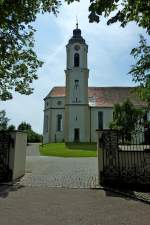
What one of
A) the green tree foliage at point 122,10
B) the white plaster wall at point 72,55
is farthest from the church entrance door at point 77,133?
the green tree foliage at point 122,10

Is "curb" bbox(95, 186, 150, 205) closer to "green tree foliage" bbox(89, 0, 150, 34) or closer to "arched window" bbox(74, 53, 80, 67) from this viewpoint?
"green tree foliage" bbox(89, 0, 150, 34)

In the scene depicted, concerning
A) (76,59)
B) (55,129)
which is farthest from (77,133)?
(76,59)

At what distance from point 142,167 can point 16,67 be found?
10.7m

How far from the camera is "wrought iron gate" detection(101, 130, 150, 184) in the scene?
1238cm

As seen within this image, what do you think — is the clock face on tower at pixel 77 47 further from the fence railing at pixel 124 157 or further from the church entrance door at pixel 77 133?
the fence railing at pixel 124 157

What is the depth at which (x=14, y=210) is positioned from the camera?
8055 mm

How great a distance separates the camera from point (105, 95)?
220 ft

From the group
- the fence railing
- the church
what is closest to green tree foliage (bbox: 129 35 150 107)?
the fence railing

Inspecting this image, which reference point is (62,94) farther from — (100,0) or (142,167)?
(100,0)

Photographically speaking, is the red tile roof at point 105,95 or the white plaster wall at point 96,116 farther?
the red tile roof at point 105,95

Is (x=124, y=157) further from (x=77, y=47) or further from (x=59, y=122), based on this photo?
(x=77, y=47)

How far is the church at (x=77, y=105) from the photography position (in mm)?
60062

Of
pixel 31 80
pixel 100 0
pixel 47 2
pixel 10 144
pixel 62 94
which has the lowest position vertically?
pixel 10 144

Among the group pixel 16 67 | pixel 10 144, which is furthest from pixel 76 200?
pixel 16 67
